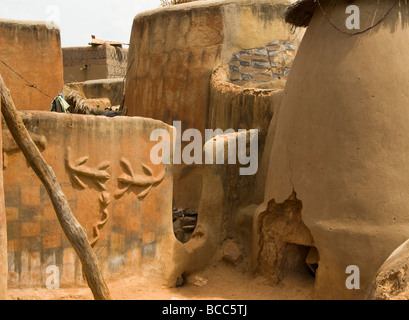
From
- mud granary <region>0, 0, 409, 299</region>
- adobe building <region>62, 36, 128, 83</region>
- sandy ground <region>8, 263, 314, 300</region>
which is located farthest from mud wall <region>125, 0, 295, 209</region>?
adobe building <region>62, 36, 128, 83</region>

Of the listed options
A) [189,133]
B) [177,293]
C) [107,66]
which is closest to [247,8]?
[189,133]

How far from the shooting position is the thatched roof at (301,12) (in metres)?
7.54

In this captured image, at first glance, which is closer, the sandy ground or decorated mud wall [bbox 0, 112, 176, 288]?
decorated mud wall [bbox 0, 112, 176, 288]

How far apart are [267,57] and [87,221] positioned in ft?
14.7

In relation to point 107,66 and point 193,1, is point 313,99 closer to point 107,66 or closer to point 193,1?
point 193,1

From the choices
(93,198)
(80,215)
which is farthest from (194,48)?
(80,215)

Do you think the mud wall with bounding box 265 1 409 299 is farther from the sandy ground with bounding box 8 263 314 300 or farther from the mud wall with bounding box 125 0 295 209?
the mud wall with bounding box 125 0 295 209

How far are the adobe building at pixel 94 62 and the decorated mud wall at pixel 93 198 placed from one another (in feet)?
39.1
